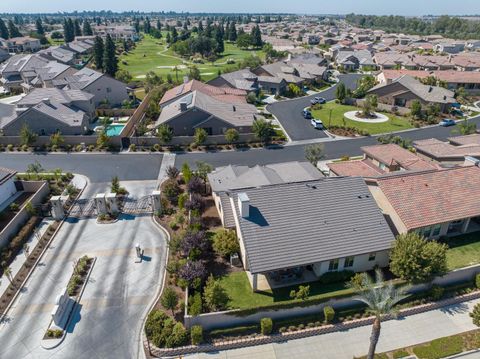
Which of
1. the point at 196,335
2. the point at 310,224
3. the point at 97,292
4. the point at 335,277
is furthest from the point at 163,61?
the point at 196,335

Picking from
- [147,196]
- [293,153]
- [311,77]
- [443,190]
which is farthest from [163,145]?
[311,77]

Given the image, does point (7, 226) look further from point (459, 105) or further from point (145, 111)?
point (459, 105)

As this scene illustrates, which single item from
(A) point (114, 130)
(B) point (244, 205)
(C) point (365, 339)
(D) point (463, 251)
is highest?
(B) point (244, 205)

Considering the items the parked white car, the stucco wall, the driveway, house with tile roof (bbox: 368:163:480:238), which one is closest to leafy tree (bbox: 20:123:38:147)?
the stucco wall

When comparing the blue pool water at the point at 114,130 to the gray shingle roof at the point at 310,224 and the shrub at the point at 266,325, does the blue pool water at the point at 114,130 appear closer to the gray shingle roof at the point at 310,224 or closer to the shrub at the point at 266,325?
the gray shingle roof at the point at 310,224

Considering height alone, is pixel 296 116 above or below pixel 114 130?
above

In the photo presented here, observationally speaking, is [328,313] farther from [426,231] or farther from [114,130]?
[114,130]
